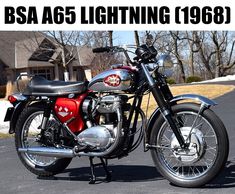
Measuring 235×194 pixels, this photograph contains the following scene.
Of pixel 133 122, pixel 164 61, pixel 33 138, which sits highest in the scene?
pixel 164 61

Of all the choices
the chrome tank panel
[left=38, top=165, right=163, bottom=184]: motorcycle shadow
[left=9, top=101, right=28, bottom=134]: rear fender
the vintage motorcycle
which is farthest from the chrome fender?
[left=9, top=101, right=28, bottom=134]: rear fender


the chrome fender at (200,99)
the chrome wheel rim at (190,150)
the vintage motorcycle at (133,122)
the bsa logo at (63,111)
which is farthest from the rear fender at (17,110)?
the chrome fender at (200,99)

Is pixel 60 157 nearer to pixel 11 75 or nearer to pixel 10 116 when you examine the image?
pixel 10 116

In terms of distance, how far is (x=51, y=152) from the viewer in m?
5.11

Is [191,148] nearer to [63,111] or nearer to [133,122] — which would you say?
[133,122]

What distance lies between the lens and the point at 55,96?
5.23 metres

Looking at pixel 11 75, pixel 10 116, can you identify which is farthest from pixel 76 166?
pixel 11 75

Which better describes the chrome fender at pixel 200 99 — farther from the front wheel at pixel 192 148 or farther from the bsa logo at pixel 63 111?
the bsa logo at pixel 63 111

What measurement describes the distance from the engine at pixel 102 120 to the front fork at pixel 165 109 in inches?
14.2

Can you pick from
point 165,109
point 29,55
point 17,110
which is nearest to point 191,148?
point 165,109

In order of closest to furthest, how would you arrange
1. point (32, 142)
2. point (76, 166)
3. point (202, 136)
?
point (202, 136), point (32, 142), point (76, 166)

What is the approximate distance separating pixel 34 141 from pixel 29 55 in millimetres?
36499

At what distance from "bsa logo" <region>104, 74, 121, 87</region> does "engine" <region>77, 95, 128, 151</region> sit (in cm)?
17

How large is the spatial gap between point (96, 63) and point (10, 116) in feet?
97.5
